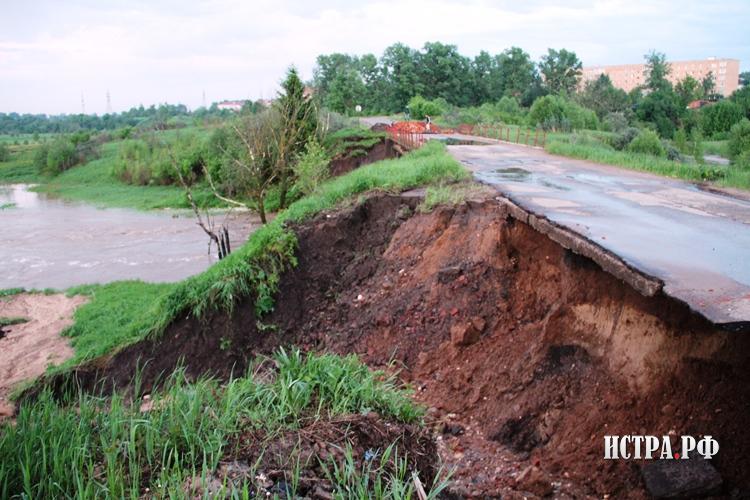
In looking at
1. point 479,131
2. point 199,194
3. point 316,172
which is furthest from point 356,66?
point 316,172

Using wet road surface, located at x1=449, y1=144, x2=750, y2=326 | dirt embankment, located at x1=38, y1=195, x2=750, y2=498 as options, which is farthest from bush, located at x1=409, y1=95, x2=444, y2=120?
dirt embankment, located at x1=38, y1=195, x2=750, y2=498

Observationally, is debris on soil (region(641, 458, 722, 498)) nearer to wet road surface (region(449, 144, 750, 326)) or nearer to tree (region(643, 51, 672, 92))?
wet road surface (region(449, 144, 750, 326))

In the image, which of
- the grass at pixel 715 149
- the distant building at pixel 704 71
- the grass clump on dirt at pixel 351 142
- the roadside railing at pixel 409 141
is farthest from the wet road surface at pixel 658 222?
the distant building at pixel 704 71

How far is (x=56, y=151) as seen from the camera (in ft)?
182

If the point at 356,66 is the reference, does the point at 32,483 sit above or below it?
below

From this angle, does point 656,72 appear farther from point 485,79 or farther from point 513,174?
point 513,174

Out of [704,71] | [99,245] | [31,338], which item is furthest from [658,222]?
[704,71]

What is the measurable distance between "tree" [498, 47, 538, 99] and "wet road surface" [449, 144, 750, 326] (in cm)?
5256

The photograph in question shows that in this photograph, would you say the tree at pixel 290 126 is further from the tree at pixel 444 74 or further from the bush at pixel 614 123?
the tree at pixel 444 74

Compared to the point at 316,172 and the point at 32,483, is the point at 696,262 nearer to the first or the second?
the point at 32,483

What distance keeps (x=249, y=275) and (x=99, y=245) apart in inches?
736

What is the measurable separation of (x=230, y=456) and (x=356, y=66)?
226 ft

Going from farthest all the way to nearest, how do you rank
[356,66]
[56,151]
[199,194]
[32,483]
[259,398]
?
1. [356,66]
2. [56,151]
3. [199,194]
4. [259,398]
5. [32,483]

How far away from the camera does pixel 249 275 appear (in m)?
9.55
